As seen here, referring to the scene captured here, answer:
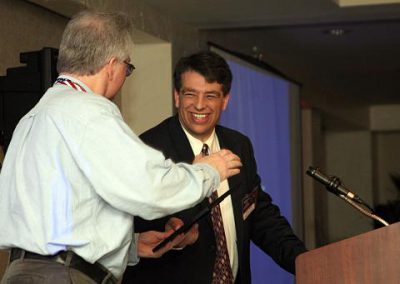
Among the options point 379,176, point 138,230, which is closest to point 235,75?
point 138,230

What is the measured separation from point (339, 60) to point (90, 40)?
678 centimetres

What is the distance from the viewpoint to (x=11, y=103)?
2842 millimetres

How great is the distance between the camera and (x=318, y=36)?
7184 millimetres

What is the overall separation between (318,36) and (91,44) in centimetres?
523

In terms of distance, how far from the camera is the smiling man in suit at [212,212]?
Answer: 2879 mm

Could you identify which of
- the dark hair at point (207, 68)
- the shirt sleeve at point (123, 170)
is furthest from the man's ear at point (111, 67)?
the dark hair at point (207, 68)

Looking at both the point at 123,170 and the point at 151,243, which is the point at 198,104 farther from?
the point at 123,170

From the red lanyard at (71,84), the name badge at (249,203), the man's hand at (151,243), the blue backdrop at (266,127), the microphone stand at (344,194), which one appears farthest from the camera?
the blue backdrop at (266,127)

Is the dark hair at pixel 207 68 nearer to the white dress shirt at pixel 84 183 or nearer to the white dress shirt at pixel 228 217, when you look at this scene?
the white dress shirt at pixel 228 217

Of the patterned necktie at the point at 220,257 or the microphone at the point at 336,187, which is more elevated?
the microphone at the point at 336,187

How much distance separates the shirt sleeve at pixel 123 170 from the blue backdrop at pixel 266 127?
3.40 metres

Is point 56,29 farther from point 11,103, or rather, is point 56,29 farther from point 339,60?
point 339,60

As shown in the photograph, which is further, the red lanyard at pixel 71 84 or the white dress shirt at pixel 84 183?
the red lanyard at pixel 71 84

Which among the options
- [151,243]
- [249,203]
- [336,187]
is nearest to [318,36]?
[249,203]
